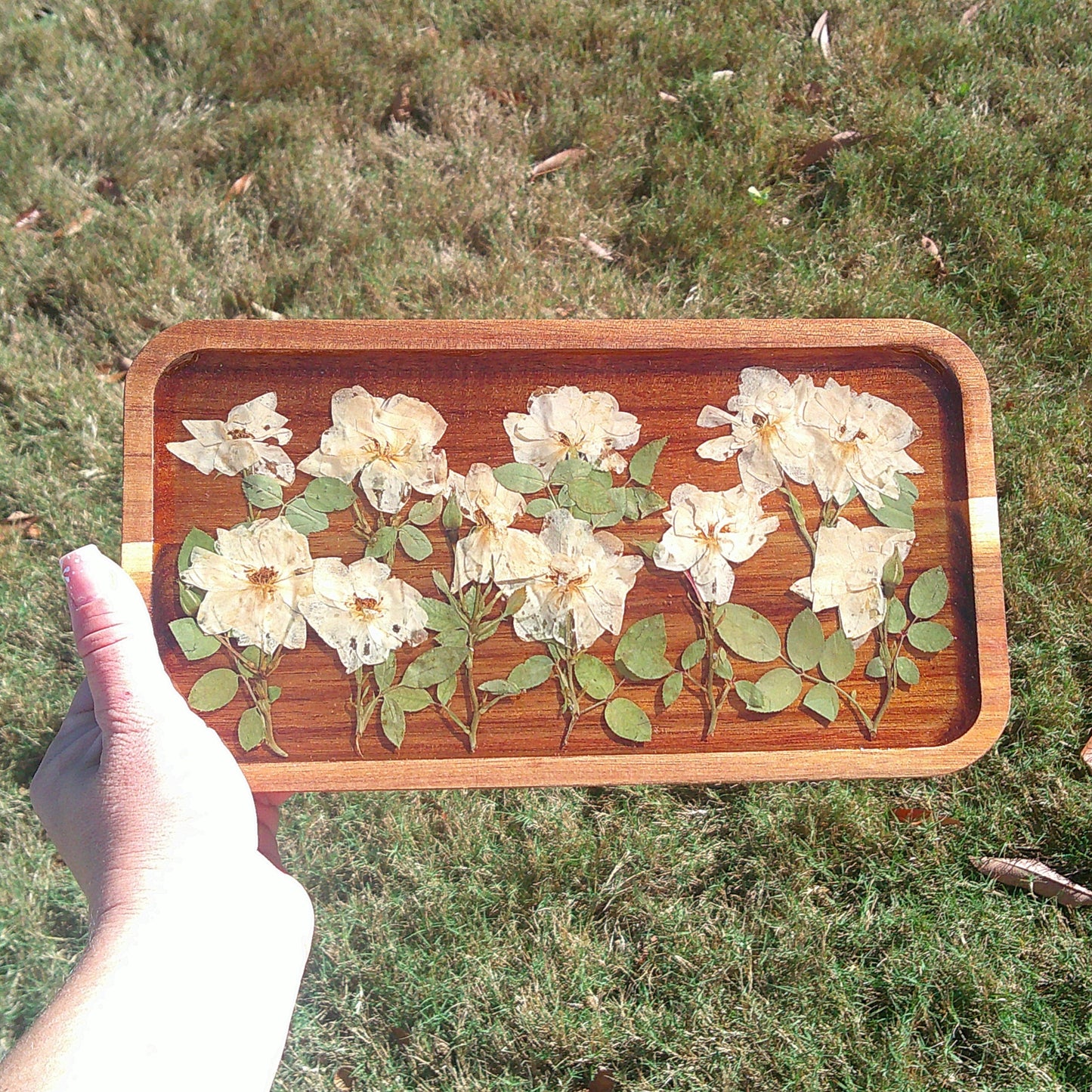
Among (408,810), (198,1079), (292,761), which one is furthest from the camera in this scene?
(408,810)

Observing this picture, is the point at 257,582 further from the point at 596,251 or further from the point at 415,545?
the point at 596,251

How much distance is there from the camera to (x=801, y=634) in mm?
1524

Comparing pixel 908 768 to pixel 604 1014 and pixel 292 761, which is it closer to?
pixel 604 1014

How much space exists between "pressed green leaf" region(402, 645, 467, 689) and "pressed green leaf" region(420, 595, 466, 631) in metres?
0.03

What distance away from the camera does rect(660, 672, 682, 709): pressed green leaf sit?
1.50m

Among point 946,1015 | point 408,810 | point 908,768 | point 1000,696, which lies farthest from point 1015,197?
point 408,810

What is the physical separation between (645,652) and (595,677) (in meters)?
0.09

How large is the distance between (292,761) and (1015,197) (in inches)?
87.0

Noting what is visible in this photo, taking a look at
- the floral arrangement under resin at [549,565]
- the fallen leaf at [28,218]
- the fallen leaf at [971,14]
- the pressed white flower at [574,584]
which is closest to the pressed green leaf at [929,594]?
the floral arrangement under resin at [549,565]

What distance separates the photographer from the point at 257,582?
4.93ft

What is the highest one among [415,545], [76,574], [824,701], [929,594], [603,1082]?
[76,574]

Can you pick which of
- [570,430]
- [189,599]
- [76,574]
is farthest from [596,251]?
[76,574]

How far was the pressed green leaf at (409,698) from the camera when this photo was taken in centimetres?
149

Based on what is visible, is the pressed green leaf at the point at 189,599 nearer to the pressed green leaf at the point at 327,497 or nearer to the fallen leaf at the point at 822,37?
the pressed green leaf at the point at 327,497
